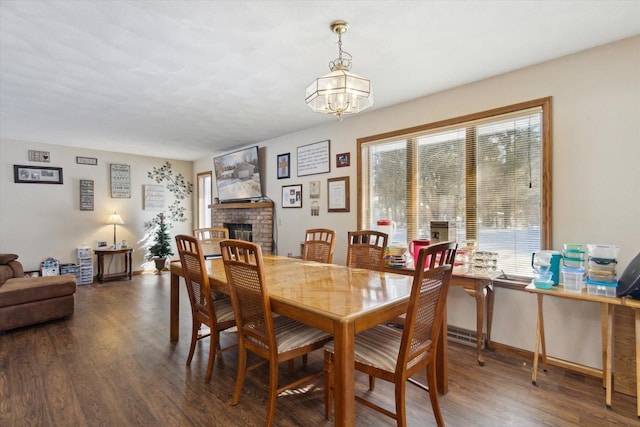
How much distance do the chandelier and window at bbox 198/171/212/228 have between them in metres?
5.43

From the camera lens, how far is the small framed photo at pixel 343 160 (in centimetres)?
A: 396

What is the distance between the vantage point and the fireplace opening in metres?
5.57

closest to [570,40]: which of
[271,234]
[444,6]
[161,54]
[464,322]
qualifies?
[444,6]

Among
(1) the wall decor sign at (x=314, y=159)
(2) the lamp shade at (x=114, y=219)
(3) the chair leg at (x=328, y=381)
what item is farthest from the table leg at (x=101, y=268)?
(3) the chair leg at (x=328, y=381)

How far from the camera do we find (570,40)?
2.19 meters

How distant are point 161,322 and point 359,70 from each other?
3324mm

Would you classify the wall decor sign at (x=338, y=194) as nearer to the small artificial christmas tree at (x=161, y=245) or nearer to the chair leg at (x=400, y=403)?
the chair leg at (x=400, y=403)

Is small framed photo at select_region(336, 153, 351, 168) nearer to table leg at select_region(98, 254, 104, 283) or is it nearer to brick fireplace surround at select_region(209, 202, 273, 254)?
brick fireplace surround at select_region(209, 202, 273, 254)

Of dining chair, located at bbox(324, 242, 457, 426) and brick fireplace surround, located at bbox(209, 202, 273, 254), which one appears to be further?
brick fireplace surround, located at bbox(209, 202, 273, 254)

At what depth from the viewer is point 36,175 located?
5.23 m

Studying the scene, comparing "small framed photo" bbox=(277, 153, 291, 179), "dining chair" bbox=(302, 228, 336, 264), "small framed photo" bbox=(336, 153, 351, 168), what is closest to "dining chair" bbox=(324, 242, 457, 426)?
"dining chair" bbox=(302, 228, 336, 264)

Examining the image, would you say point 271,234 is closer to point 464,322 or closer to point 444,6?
point 464,322

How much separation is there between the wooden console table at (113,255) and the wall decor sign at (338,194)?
13.6 ft

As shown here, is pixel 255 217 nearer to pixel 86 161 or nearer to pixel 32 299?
pixel 32 299
